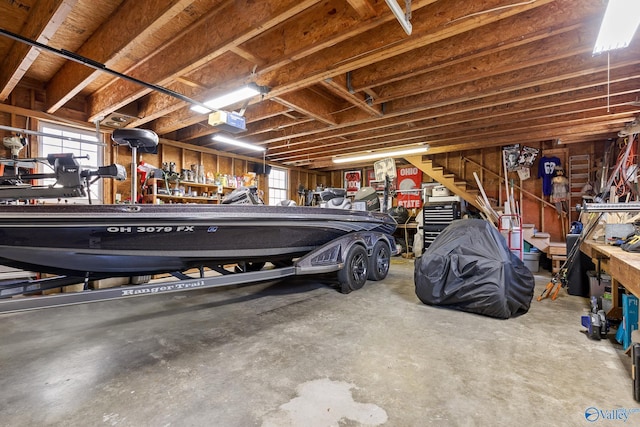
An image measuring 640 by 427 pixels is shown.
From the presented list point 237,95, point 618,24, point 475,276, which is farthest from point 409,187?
point 618,24

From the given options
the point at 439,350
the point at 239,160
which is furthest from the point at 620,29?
the point at 239,160

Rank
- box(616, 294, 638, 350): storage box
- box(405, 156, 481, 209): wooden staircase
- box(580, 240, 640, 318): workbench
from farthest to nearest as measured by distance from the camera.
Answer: box(405, 156, 481, 209): wooden staircase
box(616, 294, 638, 350): storage box
box(580, 240, 640, 318): workbench

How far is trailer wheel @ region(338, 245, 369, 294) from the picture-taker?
11.7 ft

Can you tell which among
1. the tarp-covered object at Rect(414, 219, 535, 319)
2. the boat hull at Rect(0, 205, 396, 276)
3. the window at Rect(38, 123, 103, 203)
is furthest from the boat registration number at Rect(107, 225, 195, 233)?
the window at Rect(38, 123, 103, 203)

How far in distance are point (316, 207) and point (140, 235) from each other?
5.55ft

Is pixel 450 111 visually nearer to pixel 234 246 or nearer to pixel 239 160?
pixel 234 246

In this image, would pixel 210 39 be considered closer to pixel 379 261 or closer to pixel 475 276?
pixel 475 276

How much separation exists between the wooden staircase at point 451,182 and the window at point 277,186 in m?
3.81

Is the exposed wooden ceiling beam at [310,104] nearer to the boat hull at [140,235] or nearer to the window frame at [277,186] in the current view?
the boat hull at [140,235]

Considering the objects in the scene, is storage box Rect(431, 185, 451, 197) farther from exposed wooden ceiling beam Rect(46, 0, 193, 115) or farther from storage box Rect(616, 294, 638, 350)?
exposed wooden ceiling beam Rect(46, 0, 193, 115)

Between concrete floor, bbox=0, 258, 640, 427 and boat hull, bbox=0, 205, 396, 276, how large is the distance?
63 centimetres

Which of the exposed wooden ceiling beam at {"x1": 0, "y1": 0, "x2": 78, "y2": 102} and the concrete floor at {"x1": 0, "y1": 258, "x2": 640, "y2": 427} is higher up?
the exposed wooden ceiling beam at {"x1": 0, "y1": 0, "x2": 78, "y2": 102}

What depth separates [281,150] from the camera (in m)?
7.30

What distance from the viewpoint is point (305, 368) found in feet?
6.10
